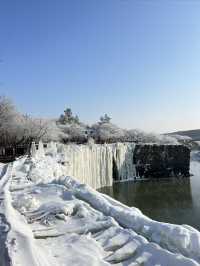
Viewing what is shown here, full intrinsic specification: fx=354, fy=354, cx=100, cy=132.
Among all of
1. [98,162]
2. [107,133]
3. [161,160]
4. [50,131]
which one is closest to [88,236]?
[98,162]

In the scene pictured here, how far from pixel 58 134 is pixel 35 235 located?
51.3 m

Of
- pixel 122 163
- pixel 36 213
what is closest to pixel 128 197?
pixel 122 163

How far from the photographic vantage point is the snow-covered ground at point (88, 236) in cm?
378

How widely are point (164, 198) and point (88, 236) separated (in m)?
23.5

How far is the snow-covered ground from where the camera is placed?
3.78 metres

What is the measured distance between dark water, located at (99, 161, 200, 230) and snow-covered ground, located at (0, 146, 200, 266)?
1157cm

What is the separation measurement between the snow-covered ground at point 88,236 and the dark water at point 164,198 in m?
11.6

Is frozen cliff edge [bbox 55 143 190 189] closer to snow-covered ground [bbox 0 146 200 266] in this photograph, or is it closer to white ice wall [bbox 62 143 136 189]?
white ice wall [bbox 62 143 136 189]

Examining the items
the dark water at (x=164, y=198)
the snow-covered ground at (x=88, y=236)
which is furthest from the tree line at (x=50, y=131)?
the snow-covered ground at (x=88, y=236)

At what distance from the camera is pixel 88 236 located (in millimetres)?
4727

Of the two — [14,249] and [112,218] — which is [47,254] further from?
[112,218]

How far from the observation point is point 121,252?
4.02 m

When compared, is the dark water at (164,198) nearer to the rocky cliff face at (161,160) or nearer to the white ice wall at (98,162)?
the white ice wall at (98,162)

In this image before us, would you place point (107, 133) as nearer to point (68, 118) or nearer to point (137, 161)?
point (68, 118)
